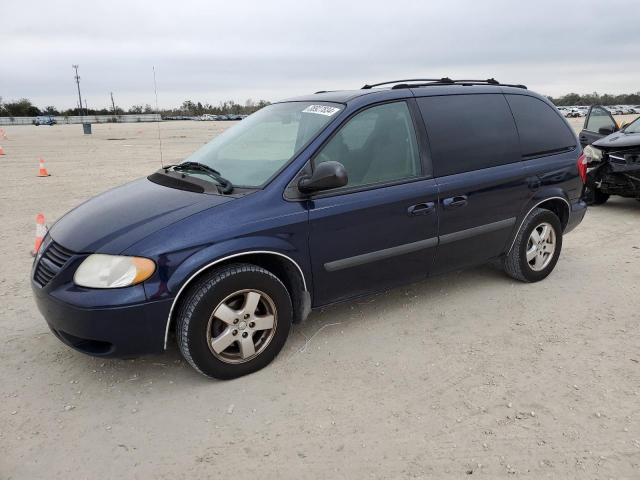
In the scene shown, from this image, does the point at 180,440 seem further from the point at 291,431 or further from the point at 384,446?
the point at 384,446

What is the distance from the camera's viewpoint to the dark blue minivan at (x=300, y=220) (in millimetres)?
2898

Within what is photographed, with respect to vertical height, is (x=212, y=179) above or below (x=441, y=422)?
above

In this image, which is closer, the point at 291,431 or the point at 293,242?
the point at 291,431

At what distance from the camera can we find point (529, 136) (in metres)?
4.49

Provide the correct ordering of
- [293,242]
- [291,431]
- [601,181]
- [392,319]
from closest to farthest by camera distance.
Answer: [291,431] < [293,242] < [392,319] < [601,181]

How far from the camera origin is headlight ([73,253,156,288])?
2.82 m

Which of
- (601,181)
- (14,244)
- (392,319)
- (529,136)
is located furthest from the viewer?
(601,181)

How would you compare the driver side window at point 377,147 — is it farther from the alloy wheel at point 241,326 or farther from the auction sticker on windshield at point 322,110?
the alloy wheel at point 241,326

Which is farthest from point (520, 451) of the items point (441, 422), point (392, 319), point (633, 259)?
point (633, 259)

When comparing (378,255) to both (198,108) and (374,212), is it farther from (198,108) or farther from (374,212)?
(198,108)

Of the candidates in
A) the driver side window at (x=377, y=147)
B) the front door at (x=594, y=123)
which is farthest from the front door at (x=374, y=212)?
the front door at (x=594, y=123)

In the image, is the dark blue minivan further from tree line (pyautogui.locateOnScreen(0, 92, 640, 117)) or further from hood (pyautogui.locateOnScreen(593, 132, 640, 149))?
tree line (pyautogui.locateOnScreen(0, 92, 640, 117))

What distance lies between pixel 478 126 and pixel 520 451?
2.59 m

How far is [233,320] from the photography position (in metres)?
3.09
